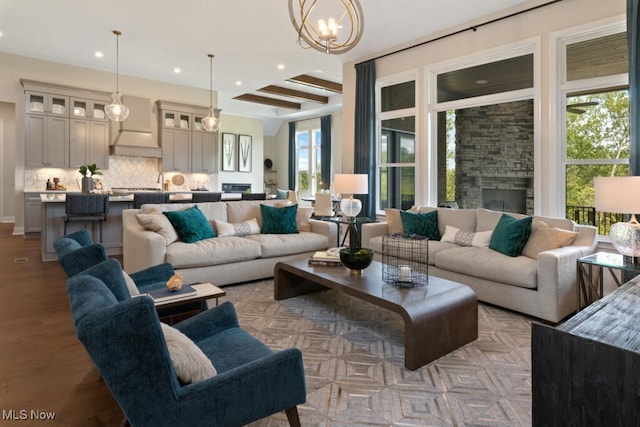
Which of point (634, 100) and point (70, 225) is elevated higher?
point (634, 100)

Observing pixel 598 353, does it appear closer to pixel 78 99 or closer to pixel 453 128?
pixel 453 128

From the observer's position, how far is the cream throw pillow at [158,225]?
3.95 meters

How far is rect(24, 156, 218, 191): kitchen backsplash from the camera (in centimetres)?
738

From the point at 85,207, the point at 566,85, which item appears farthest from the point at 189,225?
the point at 566,85

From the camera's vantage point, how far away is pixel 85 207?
5.23 m

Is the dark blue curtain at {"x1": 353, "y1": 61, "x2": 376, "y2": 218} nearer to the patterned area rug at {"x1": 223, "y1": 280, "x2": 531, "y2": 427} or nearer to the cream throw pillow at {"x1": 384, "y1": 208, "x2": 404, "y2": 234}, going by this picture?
the cream throw pillow at {"x1": 384, "y1": 208, "x2": 404, "y2": 234}

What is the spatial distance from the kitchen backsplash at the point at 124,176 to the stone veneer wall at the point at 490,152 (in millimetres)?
6021

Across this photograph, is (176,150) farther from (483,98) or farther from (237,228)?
(483,98)

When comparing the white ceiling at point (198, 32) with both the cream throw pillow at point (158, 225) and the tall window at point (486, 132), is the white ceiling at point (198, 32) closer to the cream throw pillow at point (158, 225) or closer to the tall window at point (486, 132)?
the tall window at point (486, 132)

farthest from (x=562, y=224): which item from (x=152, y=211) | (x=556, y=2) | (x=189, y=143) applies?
(x=189, y=143)

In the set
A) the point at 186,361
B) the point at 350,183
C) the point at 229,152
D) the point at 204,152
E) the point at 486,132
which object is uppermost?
the point at 229,152

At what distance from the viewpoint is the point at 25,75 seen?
23.5 ft

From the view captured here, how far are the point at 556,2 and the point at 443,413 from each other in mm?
4591

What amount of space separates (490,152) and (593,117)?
2.43 m
